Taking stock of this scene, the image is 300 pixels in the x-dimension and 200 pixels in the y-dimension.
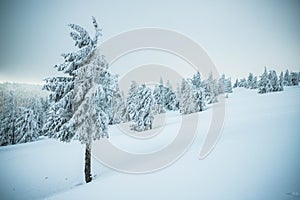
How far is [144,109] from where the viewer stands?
116ft

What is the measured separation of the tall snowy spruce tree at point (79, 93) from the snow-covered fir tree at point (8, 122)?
114 feet

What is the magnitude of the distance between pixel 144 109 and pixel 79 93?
23221mm

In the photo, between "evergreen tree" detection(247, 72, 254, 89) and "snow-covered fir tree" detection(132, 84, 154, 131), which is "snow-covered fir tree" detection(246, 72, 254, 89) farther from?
"snow-covered fir tree" detection(132, 84, 154, 131)

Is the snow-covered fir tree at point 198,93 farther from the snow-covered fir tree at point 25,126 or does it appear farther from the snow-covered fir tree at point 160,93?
the snow-covered fir tree at point 25,126

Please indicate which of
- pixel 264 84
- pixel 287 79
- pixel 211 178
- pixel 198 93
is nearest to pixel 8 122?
pixel 198 93

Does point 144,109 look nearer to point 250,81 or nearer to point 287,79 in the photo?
point 287,79

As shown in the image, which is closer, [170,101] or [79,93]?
[79,93]

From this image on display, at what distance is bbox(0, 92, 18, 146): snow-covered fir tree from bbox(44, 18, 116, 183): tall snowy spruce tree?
3477cm

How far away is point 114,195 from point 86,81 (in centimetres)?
792

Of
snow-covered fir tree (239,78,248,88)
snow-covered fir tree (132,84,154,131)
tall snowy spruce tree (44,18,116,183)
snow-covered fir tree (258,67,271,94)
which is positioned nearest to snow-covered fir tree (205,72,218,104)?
snow-covered fir tree (258,67,271,94)

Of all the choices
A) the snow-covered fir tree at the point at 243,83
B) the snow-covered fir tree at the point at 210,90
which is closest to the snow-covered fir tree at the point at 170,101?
the snow-covered fir tree at the point at 210,90

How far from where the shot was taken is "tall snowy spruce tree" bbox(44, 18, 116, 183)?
12781mm

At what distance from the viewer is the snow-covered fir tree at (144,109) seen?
35.4 meters

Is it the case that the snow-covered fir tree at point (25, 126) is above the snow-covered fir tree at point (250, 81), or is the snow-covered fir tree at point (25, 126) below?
below
